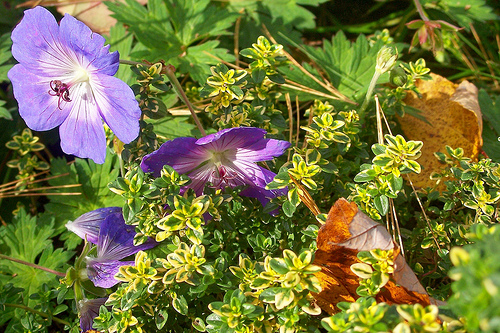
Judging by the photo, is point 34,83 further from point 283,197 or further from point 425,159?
point 425,159

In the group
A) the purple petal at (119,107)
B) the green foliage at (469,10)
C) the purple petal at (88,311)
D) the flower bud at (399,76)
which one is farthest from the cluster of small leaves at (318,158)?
the green foliage at (469,10)

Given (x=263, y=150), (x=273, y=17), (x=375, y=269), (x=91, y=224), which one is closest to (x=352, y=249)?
(x=375, y=269)

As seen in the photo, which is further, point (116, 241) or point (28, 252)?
point (28, 252)

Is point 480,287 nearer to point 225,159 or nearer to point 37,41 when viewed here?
point 225,159

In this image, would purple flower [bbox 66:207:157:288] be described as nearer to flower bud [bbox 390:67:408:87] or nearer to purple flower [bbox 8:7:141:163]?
purple flower [bbox 8:7:141:163]

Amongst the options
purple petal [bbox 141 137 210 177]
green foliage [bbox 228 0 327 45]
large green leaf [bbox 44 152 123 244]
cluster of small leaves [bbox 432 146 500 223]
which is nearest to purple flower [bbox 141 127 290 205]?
purple petal [bbox 141 137 210 177]

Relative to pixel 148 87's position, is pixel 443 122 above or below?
below
